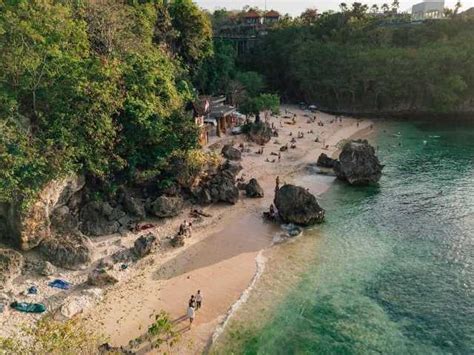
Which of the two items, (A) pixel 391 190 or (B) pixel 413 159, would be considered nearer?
(A) pixel 391 190

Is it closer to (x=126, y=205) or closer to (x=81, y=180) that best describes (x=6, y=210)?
(x=81, y=180)

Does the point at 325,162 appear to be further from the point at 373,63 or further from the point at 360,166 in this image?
the point at 373,63

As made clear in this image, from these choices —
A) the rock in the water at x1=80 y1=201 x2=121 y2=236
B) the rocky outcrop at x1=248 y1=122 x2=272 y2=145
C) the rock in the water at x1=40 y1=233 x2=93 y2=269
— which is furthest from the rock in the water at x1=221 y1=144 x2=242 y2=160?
A: the rock in the water at x1=40 y1=233 x2=93 y2=269

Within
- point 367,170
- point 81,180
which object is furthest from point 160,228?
point 367,170

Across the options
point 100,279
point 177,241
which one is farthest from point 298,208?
point 100,279

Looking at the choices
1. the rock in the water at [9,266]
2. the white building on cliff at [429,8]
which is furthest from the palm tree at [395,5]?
the rock in the water at [9,266]

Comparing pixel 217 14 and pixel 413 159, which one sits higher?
pixel 217 14
